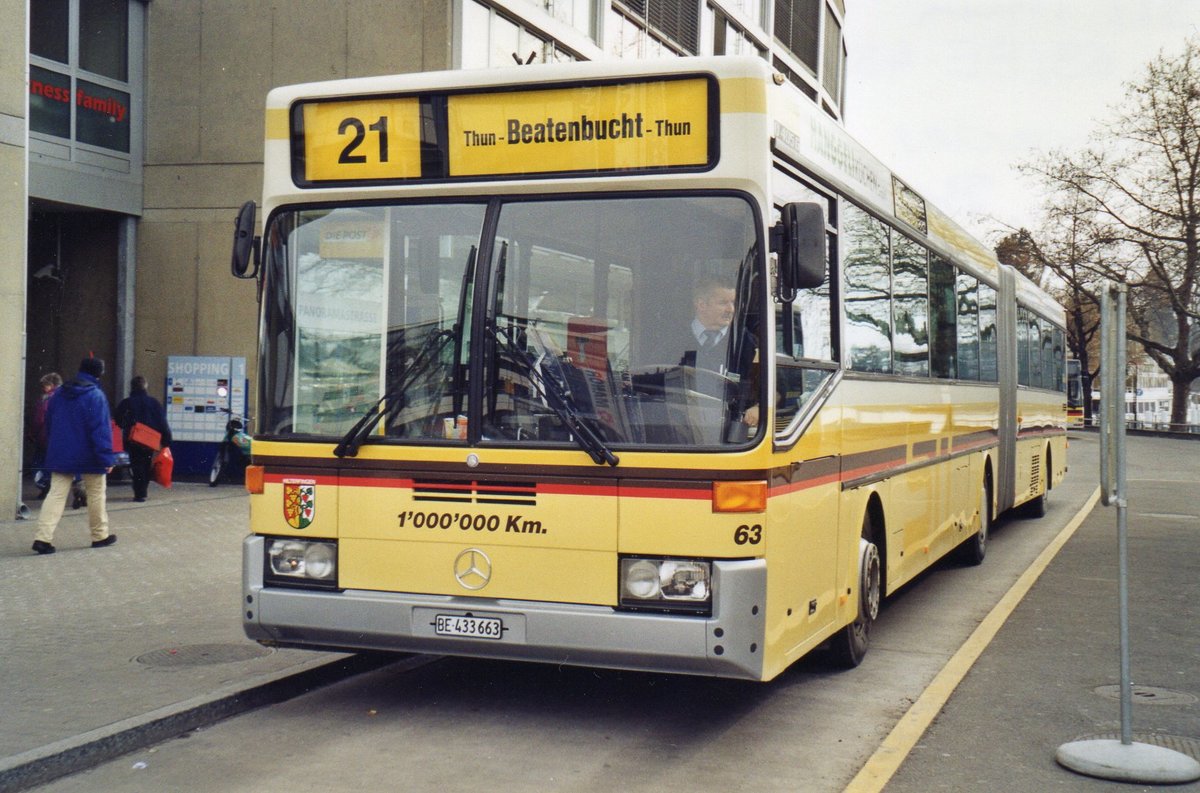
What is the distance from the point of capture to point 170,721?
20.8ft

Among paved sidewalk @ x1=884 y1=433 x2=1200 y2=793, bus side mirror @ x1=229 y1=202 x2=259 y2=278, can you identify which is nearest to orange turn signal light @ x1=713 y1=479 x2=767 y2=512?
paved sidewalk @ x1=884 y1=433 x2=1200 y2=793

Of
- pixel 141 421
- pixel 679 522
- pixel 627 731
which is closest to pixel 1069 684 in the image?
pixel 627 731

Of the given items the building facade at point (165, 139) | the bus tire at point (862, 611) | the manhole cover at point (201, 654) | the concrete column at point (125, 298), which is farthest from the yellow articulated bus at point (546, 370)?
the concrete column at point (125, 298)

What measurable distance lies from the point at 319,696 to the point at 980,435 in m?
7.67

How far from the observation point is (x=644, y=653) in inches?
230

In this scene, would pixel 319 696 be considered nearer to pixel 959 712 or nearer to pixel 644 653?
pixel 644 653

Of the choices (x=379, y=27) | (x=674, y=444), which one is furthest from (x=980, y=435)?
(x=379, y=27)

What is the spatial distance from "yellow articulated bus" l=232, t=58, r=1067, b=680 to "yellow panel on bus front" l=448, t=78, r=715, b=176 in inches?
0.4

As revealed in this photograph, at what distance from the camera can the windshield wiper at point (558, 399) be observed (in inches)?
234

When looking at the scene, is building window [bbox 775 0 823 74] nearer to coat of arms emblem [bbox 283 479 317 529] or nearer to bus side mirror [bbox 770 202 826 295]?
bus side mirror [bbox 770 202 826 295]

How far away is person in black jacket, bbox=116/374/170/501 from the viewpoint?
17391mm

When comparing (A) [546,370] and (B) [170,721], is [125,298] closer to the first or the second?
(B) [170,721]

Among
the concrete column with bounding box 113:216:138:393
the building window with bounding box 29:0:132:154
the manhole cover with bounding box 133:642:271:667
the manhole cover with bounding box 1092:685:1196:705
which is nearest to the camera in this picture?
the manhole cover with bounding box 1092:685:1196:705

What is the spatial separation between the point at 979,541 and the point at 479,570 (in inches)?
326
